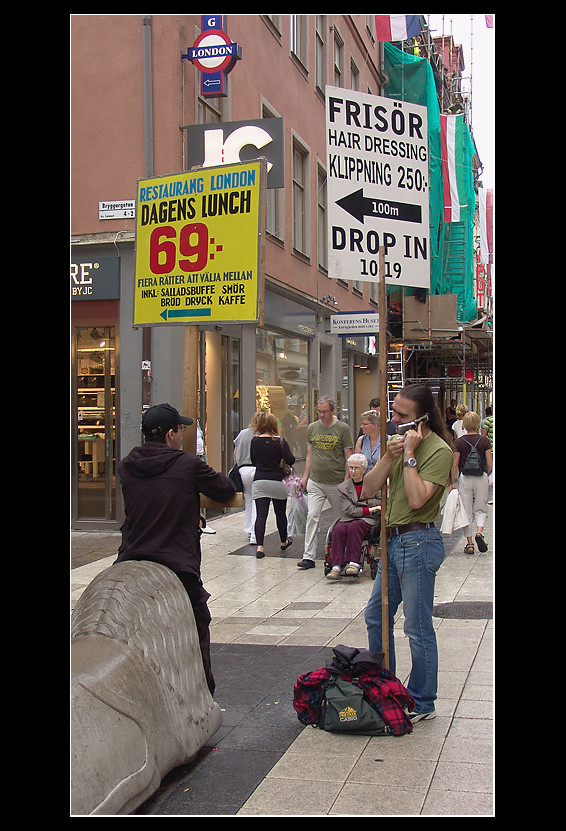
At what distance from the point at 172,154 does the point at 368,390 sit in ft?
58.0

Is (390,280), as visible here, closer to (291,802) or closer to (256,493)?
(291,802)

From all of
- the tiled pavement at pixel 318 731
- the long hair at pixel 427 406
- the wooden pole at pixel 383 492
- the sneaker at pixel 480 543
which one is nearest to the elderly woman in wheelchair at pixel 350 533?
the tiled pavement at pixel 318 731

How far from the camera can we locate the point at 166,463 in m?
4.47

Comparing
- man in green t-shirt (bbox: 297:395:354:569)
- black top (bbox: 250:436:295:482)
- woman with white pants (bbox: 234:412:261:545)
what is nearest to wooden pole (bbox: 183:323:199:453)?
man in green t-shirt (bbox: 297:395:354:569)

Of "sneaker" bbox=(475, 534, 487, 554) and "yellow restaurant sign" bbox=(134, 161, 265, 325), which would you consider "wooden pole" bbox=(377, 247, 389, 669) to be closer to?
"yellow restaurant sign" bbox=(134, 161, 265, 325)

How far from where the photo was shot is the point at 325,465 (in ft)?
32.4

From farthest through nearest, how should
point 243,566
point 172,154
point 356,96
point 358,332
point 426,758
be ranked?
1. point 358,332
2. point 172,154
3. point 243,566
4. point 356,96
5. point 426,758

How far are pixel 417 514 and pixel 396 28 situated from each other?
545 inches

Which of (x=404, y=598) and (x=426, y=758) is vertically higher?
(x=404, y=598)

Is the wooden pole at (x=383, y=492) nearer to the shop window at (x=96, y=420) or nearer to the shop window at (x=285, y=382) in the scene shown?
the shop window at (x=96, y=420)

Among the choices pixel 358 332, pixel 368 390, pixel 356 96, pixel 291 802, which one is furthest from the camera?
pixel 368 390

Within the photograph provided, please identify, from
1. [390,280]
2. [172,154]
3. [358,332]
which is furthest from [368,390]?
[390,280]

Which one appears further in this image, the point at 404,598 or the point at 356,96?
the point at 356,96

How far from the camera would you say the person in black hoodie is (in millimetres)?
4414
